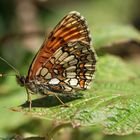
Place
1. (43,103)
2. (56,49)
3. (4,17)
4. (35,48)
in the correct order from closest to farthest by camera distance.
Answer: (43,103) < (56,49) < (35,48) < (4,17)

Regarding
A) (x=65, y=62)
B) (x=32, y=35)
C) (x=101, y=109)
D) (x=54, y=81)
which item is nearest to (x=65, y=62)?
(x=65, y=62)

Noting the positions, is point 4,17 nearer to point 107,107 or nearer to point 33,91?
point 33,91

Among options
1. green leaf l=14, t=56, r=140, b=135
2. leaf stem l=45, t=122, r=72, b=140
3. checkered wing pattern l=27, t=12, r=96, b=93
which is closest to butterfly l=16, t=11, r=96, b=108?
checkered wing pattern l=27, t=12, r=96, b=93

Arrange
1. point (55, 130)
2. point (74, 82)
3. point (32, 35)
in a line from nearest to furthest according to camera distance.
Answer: point (55, 130), point (74, 82), point (32, 35)

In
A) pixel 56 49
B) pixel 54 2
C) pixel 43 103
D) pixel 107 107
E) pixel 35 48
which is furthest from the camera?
pixel 54 2

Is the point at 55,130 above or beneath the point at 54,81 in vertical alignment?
beneath

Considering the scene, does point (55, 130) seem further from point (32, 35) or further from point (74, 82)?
point (32, 35)

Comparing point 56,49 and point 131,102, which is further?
point 56,49

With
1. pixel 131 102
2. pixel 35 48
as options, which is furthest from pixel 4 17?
pixel 131 102
